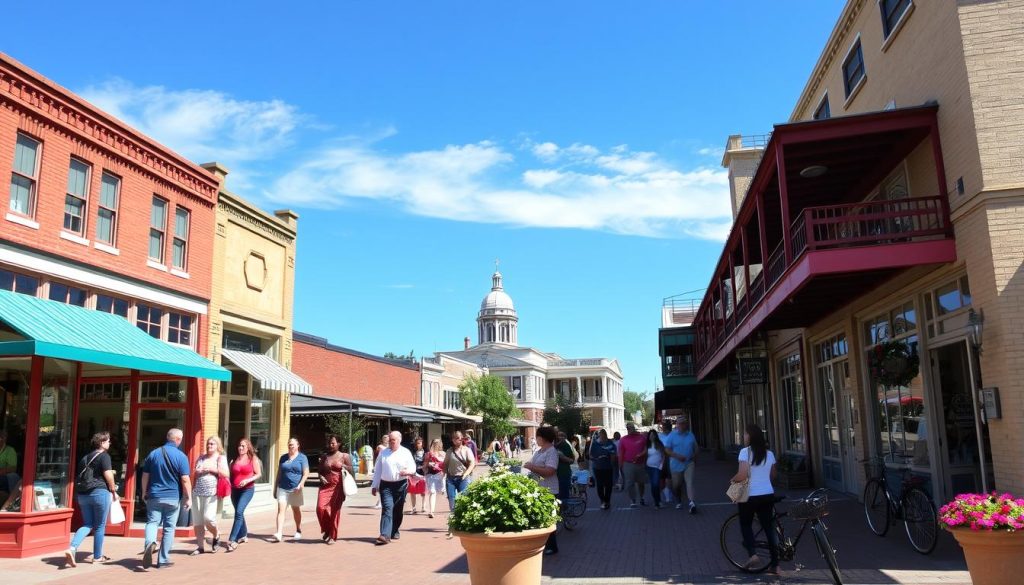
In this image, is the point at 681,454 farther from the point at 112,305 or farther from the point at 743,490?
the point at 112,305

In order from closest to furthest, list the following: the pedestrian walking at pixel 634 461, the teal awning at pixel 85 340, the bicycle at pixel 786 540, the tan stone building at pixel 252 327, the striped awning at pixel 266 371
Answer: the bicycle at pixel 786 540
the teal awning at pixel 85 340
the pedestrian walking at pixel 634 461
the striped awning at pixel 266 371
the tan stone building at pixel 252 327

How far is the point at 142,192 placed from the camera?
14.0 meters

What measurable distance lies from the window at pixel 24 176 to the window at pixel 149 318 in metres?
2.76

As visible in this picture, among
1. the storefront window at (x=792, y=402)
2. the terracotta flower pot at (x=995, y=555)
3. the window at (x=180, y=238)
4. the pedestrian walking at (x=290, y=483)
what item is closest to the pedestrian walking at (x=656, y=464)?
the storefront window at (x=792, y=402)

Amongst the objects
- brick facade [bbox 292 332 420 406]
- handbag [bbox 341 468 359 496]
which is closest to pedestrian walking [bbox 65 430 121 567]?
handbag [bbox 341 468 359 496]

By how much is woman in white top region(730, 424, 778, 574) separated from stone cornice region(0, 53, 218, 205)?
37.3 feet

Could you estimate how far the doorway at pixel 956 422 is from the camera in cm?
1039

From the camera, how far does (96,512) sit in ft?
33.1

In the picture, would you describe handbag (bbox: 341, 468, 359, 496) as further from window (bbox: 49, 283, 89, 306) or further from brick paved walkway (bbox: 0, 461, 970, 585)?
window (bbox: 49, 283, 89, 306)

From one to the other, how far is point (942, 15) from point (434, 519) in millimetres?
11881

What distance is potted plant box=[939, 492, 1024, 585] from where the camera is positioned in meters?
6.32

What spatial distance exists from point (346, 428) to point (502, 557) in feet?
70.7

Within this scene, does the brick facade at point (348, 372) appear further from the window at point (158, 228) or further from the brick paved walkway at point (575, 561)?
the brick paved walkway at point (575, 561)

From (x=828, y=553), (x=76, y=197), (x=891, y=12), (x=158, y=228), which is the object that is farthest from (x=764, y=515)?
(x=158, y=228)
